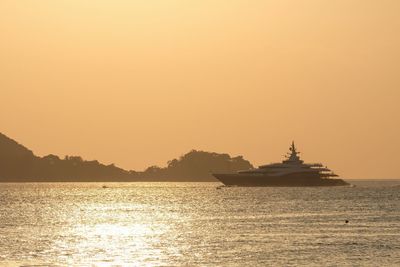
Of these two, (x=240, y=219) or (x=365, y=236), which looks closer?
(x=365, y=236)

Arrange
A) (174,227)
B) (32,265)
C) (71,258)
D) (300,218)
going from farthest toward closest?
(300,218), (174,227), (71,258), (32,265)

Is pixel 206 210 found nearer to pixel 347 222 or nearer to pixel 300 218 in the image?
pixel 300 218

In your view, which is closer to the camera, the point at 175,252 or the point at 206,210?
the point at 175,252

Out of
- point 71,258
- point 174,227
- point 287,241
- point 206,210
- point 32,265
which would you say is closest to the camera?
point 32,265

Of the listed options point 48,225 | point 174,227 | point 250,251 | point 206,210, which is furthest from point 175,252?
point 206,210

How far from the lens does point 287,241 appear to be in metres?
95.0

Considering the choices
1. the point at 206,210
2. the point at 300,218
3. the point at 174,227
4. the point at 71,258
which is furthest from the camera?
the point at 206,210

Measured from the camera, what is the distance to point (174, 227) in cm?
11881

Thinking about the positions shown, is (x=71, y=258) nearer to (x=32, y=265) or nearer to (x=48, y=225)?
(x=32, y=265)

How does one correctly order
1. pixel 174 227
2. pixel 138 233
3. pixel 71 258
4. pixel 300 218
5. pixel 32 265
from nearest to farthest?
1. pixel 32 265
2. pixel 71 258
3. pixel 138 233
4. pixel 174 227
5. pixel 300 218

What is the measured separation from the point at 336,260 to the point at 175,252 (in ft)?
43.1

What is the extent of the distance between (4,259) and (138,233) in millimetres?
30146

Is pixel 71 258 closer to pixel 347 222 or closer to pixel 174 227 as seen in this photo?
pixel 174 227

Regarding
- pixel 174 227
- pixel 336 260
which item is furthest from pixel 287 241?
pixel 174 227
